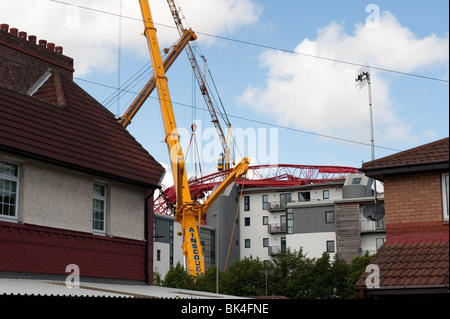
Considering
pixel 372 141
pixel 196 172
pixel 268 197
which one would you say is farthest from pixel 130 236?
pixel 196 172

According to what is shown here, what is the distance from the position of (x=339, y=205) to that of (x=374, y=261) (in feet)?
225

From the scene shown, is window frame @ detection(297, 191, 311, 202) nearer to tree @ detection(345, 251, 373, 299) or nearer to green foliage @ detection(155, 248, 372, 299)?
green foliage @ detection(155, 248, 372, 299)

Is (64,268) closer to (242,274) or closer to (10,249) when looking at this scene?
(10,249)

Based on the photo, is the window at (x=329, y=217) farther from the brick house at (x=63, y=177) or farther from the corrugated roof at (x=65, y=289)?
the corrugated roof at (x=65, y=289)

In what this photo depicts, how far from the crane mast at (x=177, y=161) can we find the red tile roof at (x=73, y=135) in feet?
52.0

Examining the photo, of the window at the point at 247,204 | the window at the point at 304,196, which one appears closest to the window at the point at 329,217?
the window at the point at 304,196

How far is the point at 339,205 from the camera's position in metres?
86.6

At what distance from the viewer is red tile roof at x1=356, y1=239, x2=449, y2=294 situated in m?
17.5

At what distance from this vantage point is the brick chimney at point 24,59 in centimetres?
2434

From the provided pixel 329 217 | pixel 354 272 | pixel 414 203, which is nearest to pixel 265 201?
pixel 329 217

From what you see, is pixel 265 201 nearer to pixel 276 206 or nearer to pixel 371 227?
pixel 276 206

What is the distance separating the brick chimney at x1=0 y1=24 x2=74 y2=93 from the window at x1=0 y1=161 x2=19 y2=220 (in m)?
5.01

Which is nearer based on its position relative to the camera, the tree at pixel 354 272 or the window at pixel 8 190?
the window at pixel 8 190

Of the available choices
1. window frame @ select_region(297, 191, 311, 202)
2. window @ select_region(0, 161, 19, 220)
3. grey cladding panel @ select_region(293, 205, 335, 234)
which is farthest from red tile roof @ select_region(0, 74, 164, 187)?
window frame @ select_region(297, 191, 311, 202)
